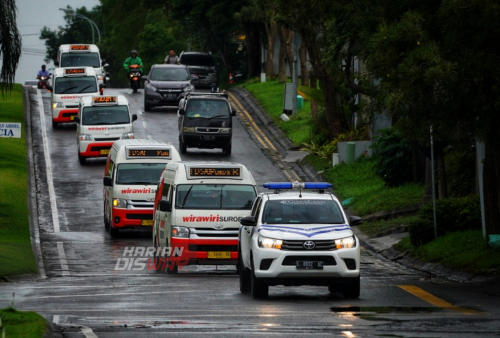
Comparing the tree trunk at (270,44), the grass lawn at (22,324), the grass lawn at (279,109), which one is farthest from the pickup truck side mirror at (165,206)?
the tree trunk at (270,44)

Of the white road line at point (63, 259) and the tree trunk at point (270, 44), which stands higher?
the tree trunk at point (270, 44)

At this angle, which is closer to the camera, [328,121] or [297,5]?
[297,5]

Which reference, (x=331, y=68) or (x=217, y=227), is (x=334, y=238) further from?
(x=331, y=68)

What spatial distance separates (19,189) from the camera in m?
33.9

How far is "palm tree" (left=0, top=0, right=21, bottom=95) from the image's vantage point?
20703 mm

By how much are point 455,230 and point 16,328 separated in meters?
14.7

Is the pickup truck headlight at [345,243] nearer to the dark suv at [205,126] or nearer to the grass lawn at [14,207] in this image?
the grass lawn at [14,207]

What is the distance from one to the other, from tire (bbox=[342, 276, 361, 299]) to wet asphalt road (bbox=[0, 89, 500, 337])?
0.14 m

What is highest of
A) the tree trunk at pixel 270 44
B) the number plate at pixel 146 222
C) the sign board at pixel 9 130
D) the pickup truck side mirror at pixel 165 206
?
the tree trunk at pixel 270 44

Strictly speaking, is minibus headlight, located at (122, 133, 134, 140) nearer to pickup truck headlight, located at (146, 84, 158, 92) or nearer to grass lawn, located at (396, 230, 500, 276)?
pickup truck headlight, located at (146, 84, 158, 92)

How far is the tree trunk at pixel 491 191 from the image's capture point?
2152cm

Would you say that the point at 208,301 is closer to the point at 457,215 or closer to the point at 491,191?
the point at 491,191

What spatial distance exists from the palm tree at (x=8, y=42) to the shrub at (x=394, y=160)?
49.0ft

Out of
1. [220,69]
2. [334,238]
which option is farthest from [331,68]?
[220,69]
